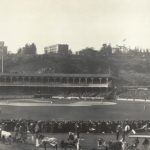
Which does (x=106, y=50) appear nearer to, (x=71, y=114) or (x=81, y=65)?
(x=81, y=65)

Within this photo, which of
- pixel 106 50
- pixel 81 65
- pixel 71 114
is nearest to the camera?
pixel 71 114

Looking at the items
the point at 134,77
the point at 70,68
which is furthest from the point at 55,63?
the point at 134,77

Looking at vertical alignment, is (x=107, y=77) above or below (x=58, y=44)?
below

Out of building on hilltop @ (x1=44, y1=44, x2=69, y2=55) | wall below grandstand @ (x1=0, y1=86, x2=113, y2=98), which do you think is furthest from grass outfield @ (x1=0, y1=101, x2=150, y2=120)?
building on hilltop @ (x1=44, y1=44, x2=69, y2=55)

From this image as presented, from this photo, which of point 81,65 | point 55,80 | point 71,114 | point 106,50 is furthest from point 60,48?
point 71,114

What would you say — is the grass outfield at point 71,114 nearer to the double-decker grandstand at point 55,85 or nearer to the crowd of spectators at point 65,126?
the crowd of spectators at point 65,126

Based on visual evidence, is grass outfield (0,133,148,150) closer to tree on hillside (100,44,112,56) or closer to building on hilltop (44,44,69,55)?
building on hilltop (44,44,69,55)

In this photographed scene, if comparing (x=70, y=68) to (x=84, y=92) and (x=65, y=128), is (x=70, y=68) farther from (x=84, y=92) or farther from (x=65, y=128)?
(x=65, y=128)

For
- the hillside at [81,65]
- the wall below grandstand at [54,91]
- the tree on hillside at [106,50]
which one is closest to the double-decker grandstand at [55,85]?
the wall below grandstand at [54,91]
